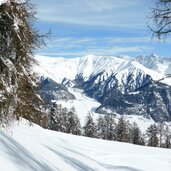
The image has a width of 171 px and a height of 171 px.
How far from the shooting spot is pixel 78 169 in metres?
10.4

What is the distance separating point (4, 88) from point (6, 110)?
0.64 m

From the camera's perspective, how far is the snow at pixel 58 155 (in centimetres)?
708

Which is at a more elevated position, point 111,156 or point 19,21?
point 19,21

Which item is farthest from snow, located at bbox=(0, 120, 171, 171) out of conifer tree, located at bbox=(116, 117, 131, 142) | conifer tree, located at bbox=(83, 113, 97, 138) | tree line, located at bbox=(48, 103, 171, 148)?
conifer tree, located at bbox=(83, 113, 97, 138)

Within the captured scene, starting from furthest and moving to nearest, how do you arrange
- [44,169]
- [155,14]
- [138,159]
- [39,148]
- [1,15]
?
[138,159]
[1,15]
[39,148]
[155,14]
[44,169]

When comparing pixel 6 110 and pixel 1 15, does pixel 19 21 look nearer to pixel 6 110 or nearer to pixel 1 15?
pixel 1 15

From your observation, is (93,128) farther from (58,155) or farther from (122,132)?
(58,155)

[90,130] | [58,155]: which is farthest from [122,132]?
[58,155]

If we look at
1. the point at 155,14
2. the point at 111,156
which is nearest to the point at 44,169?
the point at 155,14

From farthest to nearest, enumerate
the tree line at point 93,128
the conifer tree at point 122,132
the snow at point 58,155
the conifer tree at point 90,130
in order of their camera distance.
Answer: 1. the conifer tree at point 90,130
2. the conifer tree at point 122,132
3. the tree line at point 93,128
4. the snow at point 58,155

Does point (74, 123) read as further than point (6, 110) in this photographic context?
Yes

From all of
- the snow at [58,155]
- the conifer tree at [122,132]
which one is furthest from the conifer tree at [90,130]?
the snow at [58,155]

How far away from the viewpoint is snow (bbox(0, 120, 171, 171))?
7083 millimetres

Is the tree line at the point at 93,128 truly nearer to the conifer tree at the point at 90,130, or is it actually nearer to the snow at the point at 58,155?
the conifer tree at the point at 90,130
